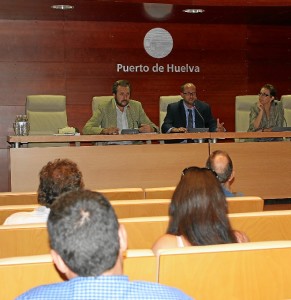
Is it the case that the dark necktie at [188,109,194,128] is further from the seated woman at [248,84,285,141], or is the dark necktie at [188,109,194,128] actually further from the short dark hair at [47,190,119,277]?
the short dark hair at [47,190,119,277]

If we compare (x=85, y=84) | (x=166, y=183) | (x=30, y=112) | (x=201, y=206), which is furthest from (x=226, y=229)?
(x=85, y=84)

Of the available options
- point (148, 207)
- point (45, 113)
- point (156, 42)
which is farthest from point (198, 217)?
point (156, 42)

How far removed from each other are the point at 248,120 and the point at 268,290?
20.8 feet

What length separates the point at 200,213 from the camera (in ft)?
8.22

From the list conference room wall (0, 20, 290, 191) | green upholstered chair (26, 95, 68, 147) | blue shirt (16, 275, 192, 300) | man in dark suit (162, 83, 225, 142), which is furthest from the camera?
conference room wall (0, 20, 290, 191)

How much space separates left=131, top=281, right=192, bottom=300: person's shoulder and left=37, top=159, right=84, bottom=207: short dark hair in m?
1.84

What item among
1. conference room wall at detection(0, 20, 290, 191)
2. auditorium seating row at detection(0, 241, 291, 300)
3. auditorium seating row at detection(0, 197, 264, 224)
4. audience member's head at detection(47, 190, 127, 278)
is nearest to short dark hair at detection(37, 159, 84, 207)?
auditorium seating row at detection(0, 197, 264, 224)

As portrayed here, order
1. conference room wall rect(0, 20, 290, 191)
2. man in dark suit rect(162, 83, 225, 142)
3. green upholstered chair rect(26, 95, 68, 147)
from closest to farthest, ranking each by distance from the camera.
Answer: man in dark suit rect(162, 83, 225, 142)
green upholstered chair rect(26, 95, 68, 147)
conference room wall rect(0, 20, 290, 191)

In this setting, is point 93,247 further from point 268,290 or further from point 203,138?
point 203,138

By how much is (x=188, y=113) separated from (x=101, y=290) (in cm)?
628

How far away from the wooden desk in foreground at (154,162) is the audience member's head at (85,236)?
196 inches

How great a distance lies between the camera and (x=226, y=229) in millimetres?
2500

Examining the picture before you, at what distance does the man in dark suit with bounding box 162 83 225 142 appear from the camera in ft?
24.2

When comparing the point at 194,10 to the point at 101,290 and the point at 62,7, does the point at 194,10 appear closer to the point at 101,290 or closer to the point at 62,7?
the point at 62,7
